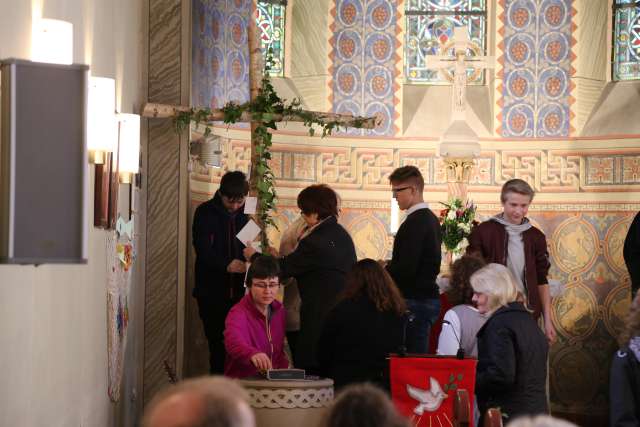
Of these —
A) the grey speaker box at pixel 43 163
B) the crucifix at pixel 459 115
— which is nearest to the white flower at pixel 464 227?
the crucifix at pixel 459 115

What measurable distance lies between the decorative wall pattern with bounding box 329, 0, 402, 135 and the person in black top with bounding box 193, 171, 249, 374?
12.5 feet

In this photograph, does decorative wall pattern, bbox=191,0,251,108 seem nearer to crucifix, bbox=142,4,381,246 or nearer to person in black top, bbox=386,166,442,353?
crucifix, bbox=142,4,381,246

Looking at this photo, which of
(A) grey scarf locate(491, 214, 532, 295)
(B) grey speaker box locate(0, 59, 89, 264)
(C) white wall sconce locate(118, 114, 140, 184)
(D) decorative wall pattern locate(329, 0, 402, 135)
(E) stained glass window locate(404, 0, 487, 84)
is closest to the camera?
(B) grey speaker box locate(0, 59, 89, 264)

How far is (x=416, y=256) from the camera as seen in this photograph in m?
7.06

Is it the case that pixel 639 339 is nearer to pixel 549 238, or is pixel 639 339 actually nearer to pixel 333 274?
pixel 333 274

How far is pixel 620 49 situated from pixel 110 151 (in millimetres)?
7832

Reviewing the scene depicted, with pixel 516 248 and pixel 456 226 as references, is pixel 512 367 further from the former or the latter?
pixel 456 226

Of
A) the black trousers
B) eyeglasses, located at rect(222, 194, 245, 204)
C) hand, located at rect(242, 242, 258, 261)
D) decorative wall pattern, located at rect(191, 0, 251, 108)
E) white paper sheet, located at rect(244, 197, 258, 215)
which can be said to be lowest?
the black trousers

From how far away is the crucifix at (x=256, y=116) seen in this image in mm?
8484

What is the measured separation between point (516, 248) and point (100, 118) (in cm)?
376

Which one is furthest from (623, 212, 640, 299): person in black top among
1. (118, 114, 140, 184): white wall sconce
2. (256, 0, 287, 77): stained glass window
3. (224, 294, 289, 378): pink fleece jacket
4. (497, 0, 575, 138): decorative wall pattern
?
(118, 114, 140, 184): white wall sconce

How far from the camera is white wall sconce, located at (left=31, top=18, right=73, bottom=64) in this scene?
4266 millimetres

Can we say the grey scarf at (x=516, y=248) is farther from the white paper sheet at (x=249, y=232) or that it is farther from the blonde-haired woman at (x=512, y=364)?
A: the blonde-haired woman at (x=512, y=364)

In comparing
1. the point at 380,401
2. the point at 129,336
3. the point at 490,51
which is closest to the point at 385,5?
the point at 490,51
